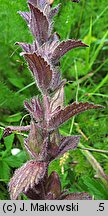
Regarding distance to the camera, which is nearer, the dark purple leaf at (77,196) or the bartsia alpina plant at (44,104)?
the bartsia alpina plant at (44,104)

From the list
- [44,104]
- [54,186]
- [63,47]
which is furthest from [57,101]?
[54,186]

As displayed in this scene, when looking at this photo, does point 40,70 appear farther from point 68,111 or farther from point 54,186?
point 54,186

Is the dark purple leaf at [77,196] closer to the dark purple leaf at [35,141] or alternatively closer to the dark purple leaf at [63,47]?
the dark purple leaf at [35,141]

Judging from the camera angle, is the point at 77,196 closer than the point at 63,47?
No

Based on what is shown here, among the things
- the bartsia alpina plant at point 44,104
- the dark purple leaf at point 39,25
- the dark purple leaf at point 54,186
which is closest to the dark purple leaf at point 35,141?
the bartsia alpina plant at point 44,104

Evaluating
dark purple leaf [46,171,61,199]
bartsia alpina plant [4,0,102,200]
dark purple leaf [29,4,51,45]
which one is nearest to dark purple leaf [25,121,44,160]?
bartsia alpina plant [4,0,102,200]

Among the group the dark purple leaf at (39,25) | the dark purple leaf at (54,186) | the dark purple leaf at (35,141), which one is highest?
the dark purple leaf at (39,25)

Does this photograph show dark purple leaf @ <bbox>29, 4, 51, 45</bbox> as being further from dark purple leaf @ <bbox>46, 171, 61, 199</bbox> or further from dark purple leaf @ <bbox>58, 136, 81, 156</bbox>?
dark purple leaf @ <bbox>46, 171, 61, 199</bbox>
